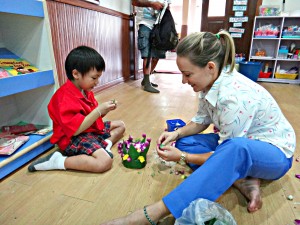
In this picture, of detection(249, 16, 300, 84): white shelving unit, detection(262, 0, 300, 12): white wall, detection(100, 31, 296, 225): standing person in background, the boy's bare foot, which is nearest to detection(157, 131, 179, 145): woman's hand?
detection(100, 31, 296, 225): standing person in background

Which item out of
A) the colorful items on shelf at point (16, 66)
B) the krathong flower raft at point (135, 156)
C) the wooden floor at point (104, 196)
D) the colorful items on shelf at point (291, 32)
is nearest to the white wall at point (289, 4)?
the colorful items on shelf at point (291, 32)

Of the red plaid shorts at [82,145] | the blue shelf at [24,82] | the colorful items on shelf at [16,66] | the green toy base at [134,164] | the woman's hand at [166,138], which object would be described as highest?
the colorful items on shelf at [16,66]

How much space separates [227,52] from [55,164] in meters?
0.90

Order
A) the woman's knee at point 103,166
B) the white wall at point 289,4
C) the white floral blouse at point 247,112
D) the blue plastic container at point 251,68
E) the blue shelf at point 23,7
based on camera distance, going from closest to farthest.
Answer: the white floral blouse at point 247,112 → the blue shelf at point 23,7 → the woman's knee at point 103,166 → the blue plastic container at point 251,68 → the white wall at point 289,4

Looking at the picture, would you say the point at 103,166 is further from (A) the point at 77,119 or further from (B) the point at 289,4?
(B) the point at 289,4

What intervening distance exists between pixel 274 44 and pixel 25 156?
367 centimetres

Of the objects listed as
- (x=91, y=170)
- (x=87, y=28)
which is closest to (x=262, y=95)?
(x=91, y=170)

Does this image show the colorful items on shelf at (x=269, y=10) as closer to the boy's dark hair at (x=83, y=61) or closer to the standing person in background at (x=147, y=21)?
the standing person in background at (x=147, y=21)

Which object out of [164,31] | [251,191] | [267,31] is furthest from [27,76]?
[267,31]

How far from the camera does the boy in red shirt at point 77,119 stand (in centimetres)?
105

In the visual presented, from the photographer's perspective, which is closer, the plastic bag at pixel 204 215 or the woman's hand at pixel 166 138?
the plastic bag at pixel 204 215

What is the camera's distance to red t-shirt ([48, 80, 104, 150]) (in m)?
1.04

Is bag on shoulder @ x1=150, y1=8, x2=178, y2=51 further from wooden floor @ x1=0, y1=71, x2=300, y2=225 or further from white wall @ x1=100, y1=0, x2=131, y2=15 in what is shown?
wooden floor @ x1=0, y1=71, x2=300, y2=225

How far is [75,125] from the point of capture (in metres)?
1.05
